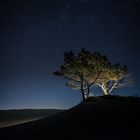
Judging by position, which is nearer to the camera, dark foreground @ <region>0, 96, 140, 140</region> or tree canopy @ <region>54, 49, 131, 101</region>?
dark foreground @ <region>0, 96, 140, 140</region>

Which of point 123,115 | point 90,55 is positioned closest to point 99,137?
point 123,115

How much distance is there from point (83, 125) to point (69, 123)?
2.23 meters

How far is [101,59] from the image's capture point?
43.6 m

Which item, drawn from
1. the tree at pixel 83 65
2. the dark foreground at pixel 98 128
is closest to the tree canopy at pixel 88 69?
the tree at pixel 83 65

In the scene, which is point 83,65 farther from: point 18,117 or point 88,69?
point 18,117

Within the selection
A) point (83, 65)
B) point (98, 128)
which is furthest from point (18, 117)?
point (98, 128)

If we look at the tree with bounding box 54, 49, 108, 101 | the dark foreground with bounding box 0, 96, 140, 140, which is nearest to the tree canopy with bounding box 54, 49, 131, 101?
the tree with bounding box 54, 49, 108, 101

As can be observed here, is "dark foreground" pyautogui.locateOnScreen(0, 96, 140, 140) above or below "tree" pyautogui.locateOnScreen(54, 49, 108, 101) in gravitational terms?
below

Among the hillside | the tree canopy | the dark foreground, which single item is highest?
the tree canopy

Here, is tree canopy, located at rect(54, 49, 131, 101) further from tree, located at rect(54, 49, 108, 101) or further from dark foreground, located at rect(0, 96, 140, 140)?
dark foreground, located at rect(0, 96, 140, 140)

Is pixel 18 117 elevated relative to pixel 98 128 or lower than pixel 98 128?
elevated

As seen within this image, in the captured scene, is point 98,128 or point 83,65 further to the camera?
point 83,65

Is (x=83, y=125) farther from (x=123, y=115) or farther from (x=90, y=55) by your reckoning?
(x=90, y=55)

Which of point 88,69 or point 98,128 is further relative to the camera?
point 88,69
